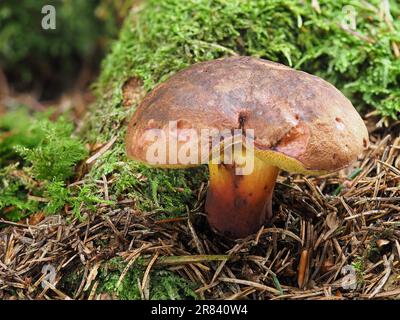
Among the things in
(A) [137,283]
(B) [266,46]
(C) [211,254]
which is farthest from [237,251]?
(B) [266,46]

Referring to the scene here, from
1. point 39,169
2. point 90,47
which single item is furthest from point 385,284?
point 90,47

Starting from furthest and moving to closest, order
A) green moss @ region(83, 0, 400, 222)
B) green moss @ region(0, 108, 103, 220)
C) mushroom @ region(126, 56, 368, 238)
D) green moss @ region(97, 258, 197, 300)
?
1. green moss @ region(83, 0, 400, 222)
2. green moss @ region(0, 108, 103, 220)
3. green moss @ region(97, 258, 197, 300)
4. mushroom @ region(126, 56, 368, 238)

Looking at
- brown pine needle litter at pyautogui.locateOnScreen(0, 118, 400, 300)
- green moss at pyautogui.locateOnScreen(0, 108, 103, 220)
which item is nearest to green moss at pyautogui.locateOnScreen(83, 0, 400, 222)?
green moss at pyautogui.locateOnScreen(0, 108, 103, 220)

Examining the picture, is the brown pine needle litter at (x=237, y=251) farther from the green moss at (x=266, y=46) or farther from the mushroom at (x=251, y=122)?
the green moss at (x=266, y=46)

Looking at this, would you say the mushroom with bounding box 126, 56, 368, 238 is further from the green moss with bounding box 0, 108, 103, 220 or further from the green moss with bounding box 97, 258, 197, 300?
the green moss with bounding box 0, 108, 103, 220

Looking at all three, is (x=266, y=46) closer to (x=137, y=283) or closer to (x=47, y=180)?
(x=47, y=180)

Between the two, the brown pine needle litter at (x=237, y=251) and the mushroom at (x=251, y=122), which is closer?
the mushroom at (x=251, y=122)

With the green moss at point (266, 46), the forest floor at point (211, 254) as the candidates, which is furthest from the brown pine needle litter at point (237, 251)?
the green moss at point (266, 46)

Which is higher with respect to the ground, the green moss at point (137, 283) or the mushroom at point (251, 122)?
the mushroom at point (251, 122)
